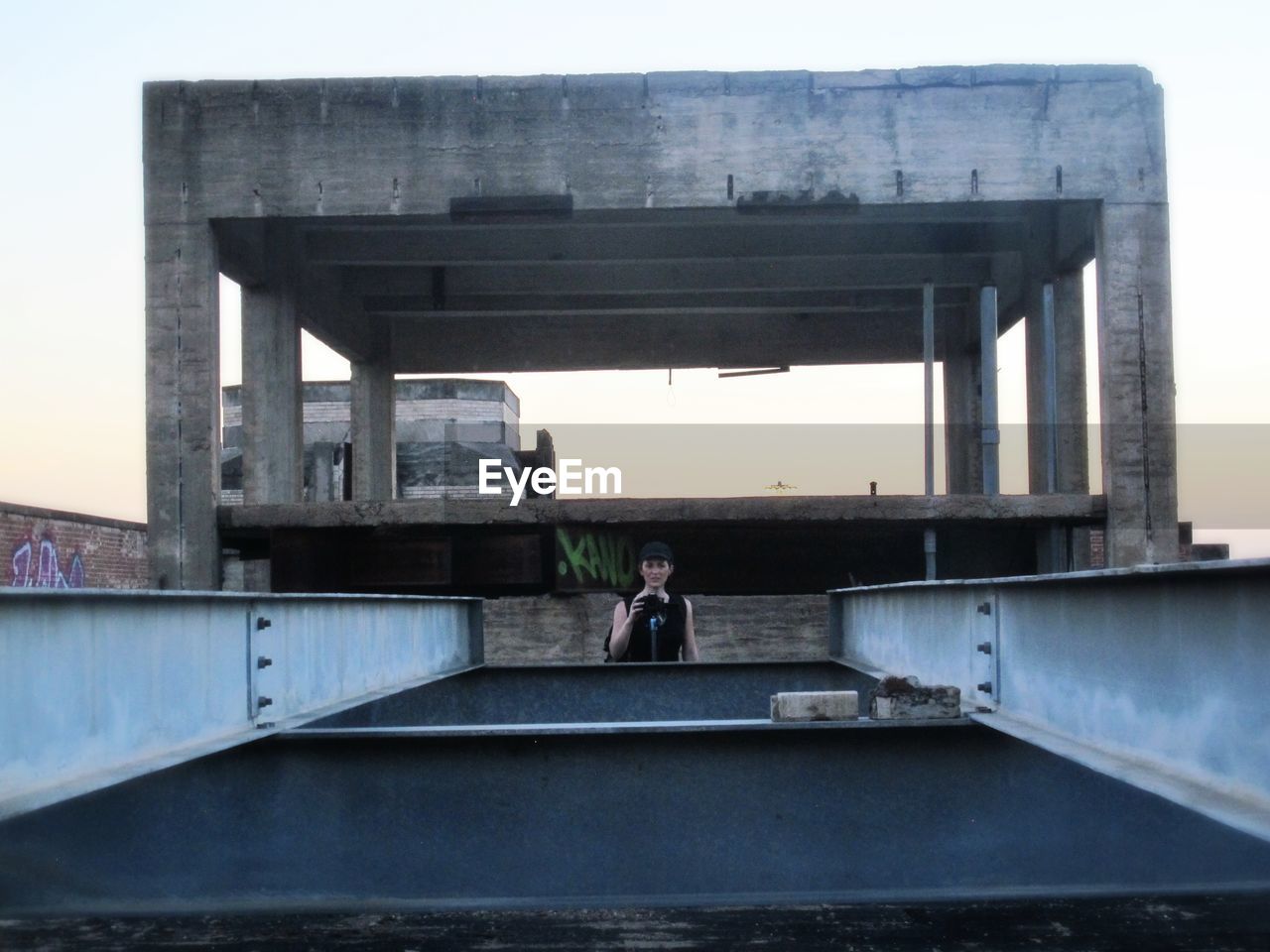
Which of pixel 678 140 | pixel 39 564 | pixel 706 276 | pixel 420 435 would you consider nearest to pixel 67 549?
pixel 39 564

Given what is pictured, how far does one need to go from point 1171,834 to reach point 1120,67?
53.3 feet

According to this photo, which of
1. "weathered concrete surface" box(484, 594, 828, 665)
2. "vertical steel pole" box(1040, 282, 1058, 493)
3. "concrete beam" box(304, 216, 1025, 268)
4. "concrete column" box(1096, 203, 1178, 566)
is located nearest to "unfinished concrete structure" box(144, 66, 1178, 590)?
"concrete column" box(1096, 203, 1178, 566)

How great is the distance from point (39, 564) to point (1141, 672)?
1038 inches

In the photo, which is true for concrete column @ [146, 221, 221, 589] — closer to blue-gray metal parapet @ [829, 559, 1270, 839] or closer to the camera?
the camera

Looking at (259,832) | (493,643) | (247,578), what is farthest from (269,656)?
(247,578)

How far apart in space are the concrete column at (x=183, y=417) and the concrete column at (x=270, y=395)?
1.26 m

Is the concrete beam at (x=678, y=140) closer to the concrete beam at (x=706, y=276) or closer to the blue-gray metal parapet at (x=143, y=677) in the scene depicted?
the concrete beam at (x=706, y=276)

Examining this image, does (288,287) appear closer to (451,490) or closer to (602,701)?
(602,701)

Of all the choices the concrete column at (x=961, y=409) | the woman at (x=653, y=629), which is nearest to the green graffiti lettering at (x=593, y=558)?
the concrete column at (x=961, y=409)

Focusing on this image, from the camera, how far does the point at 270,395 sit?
2053 cm

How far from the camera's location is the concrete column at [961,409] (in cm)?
2775

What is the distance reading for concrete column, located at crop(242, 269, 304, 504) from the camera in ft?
66.5

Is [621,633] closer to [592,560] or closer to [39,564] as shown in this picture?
[592,560]

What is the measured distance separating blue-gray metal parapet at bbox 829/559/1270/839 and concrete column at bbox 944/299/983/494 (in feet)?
69.8
